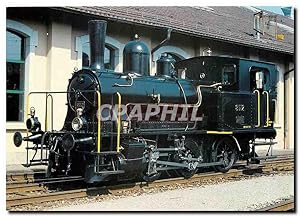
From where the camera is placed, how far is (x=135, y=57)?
838cm

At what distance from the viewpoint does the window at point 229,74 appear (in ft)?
32.0

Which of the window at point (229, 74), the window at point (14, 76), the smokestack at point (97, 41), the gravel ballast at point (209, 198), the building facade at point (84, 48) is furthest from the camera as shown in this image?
the window at point (229, 74)

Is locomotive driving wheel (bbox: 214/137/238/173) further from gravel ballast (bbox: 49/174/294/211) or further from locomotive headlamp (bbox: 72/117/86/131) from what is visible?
locomotive headlamp (bbox: 72/117/86/131)

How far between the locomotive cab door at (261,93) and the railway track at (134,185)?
88cm

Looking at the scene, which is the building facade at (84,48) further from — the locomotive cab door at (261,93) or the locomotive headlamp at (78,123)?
the locomotive headlamp at (78,123)

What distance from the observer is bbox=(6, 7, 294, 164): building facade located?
320 inches

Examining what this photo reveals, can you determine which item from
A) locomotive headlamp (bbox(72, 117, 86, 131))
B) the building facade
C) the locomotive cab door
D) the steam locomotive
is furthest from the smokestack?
the locomotive cab door

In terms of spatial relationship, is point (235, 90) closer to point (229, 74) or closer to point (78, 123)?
point (229, 74)

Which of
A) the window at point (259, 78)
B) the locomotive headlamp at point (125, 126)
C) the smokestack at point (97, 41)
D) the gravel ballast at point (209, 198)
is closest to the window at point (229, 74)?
the window at point (259, 78)

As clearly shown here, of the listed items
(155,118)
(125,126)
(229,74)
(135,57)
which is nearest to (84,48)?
(135,57)

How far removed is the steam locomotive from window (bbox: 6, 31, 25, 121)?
27 centimetres

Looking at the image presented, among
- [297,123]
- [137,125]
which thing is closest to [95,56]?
[137,125]

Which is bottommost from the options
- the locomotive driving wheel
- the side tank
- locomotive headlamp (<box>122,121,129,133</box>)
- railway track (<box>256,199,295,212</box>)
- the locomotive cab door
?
railway track (<box>256,199,295,212</box>)
